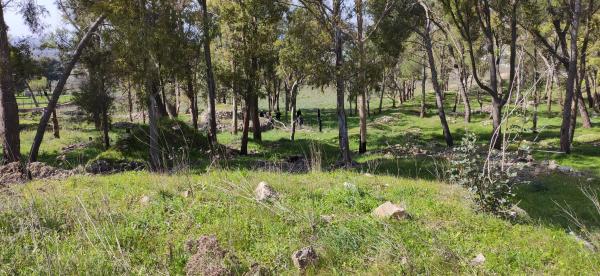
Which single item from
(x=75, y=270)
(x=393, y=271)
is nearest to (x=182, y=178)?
(x=75, y=270)

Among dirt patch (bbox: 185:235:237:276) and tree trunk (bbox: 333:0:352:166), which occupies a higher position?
tree trunk (bbox: 333:0:352:166)

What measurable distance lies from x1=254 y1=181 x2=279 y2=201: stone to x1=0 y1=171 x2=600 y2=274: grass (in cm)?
24

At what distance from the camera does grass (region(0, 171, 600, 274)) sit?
5.26 metres

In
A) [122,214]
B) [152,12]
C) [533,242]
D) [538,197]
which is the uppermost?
[152,12]

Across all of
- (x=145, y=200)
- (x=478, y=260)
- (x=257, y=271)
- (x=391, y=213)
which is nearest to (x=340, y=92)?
(x=391, y=213)

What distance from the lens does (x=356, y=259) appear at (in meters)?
5.44

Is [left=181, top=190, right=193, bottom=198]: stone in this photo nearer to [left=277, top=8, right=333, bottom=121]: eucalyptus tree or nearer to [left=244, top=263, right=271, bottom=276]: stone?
[left=244, top=263, right=271, bottom=276]: stone

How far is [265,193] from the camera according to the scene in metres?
7.43

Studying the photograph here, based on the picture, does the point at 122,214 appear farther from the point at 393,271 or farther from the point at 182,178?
the point at 393,271

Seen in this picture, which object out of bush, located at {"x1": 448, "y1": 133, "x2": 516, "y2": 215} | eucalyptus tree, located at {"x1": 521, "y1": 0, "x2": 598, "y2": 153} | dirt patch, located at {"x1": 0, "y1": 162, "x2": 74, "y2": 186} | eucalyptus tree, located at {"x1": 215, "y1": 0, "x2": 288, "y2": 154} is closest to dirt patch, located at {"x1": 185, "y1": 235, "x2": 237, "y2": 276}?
bush, located at {"x1": 448, "y1": 133, "x2": 516, "y2": 215}

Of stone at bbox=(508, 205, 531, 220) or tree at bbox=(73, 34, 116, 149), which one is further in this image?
tree at bbox=(73, 34, 116, 149)

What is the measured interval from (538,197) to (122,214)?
11710 mm

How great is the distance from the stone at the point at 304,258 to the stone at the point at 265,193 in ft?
5.85

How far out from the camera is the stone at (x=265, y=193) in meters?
7.19
